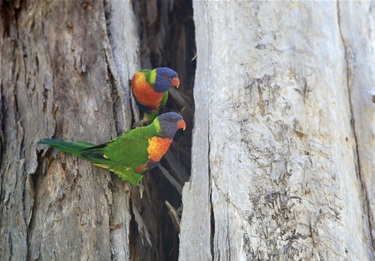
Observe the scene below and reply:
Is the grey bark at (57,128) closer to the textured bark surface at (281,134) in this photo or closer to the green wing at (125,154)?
the green wing at (125,154)

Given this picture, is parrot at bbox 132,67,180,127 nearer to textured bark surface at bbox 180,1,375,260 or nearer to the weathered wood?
textured bark surface at bbox 180,1,375,260

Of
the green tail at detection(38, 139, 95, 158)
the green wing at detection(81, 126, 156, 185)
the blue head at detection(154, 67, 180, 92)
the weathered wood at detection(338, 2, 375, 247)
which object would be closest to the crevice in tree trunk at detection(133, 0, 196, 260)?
the blue head at detection(154, 67, 180, 92)

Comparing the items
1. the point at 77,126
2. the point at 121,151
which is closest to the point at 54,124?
the point at 77,126

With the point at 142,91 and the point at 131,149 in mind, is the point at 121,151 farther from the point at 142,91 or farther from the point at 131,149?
the point at 142,91

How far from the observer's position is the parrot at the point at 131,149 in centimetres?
278

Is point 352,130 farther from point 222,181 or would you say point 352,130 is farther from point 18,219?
point 18,219

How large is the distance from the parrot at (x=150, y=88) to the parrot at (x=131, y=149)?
266mm

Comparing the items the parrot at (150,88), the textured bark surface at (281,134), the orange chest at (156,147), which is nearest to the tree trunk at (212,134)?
the textured bark surface at (281,134)

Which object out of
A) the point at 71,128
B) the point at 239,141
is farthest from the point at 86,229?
the point at 239,141

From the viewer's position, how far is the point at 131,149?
9.27 ft

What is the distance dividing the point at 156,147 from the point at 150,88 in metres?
0.41

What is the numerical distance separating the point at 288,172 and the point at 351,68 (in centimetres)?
92

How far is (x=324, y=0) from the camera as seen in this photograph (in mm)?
3209

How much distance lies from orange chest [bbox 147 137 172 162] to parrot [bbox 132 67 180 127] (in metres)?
0.30
